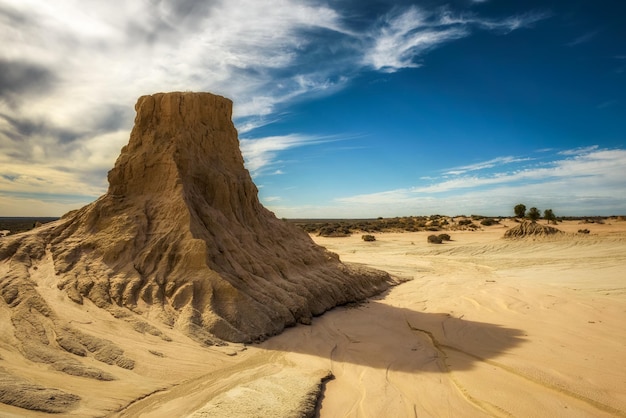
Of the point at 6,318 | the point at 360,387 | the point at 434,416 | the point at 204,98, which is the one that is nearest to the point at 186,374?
the point at 360,387

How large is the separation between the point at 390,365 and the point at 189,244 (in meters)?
4.47

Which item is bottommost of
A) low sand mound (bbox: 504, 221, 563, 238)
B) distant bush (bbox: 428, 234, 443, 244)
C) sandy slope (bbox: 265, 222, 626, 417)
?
sandy slope (bbox: 265, 222, 626, 417)

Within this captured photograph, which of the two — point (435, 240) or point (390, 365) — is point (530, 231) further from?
point (390, 365)

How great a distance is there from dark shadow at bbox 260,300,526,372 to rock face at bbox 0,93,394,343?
0.52m

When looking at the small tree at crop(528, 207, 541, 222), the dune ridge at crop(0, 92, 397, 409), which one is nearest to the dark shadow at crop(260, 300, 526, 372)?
the dune ridge at crop(0, 92, 397, 409)

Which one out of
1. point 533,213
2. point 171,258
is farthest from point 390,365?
point 533,213

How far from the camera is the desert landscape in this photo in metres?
4.80

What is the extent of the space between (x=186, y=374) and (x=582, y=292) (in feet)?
41.7

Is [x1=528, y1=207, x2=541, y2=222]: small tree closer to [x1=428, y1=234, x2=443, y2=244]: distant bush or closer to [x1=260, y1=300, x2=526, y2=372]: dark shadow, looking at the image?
[x1=428, y1=234, x2=443, y2=244]: distant bush

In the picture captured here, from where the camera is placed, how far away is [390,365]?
6.25 m

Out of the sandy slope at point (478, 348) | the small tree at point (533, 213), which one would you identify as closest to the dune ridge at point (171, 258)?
the sandy slope at point (478, 348)

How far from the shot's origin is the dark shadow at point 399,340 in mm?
6520

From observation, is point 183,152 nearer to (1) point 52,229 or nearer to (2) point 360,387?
(1) point 52,229

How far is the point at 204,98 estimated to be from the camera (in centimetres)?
1009
